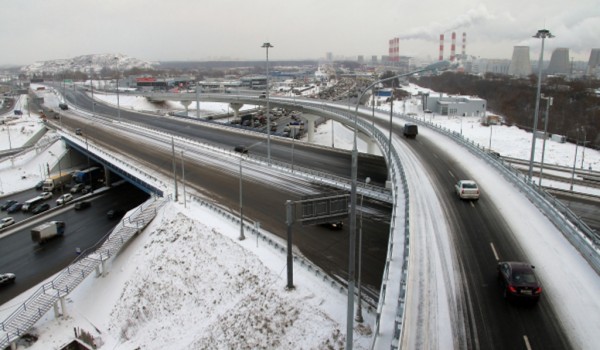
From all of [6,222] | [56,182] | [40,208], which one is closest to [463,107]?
[56,182]

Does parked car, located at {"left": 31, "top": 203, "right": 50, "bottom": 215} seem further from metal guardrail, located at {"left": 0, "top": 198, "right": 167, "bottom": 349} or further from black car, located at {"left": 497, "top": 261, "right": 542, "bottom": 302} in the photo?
black car, located at {"left": 497, "top": 261, "right": 542, "bottom": 302}

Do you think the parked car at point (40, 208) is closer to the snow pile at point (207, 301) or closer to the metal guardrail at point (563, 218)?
the snow pile at point (207, 301)

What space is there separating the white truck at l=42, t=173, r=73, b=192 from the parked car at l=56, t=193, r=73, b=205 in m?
4.08

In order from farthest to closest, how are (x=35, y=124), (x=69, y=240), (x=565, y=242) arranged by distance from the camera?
(x=35, y=124), (x=69, y=240), (x=565, y=242)

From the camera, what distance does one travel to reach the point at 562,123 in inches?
3519

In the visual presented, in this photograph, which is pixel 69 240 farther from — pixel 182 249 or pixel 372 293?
pixel 372 293

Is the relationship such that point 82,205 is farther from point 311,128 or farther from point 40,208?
point 311,128

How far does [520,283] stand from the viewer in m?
15.2

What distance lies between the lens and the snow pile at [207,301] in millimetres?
21016

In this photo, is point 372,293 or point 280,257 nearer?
point 372,293

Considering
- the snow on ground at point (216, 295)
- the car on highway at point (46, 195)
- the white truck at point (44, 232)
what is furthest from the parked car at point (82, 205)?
the snow on ground at point (216, 295)

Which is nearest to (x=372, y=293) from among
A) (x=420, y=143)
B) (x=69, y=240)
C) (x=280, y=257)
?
(x=280, y=257)

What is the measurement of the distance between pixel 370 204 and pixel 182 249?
1432 cm

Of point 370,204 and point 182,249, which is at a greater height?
point 370,204
